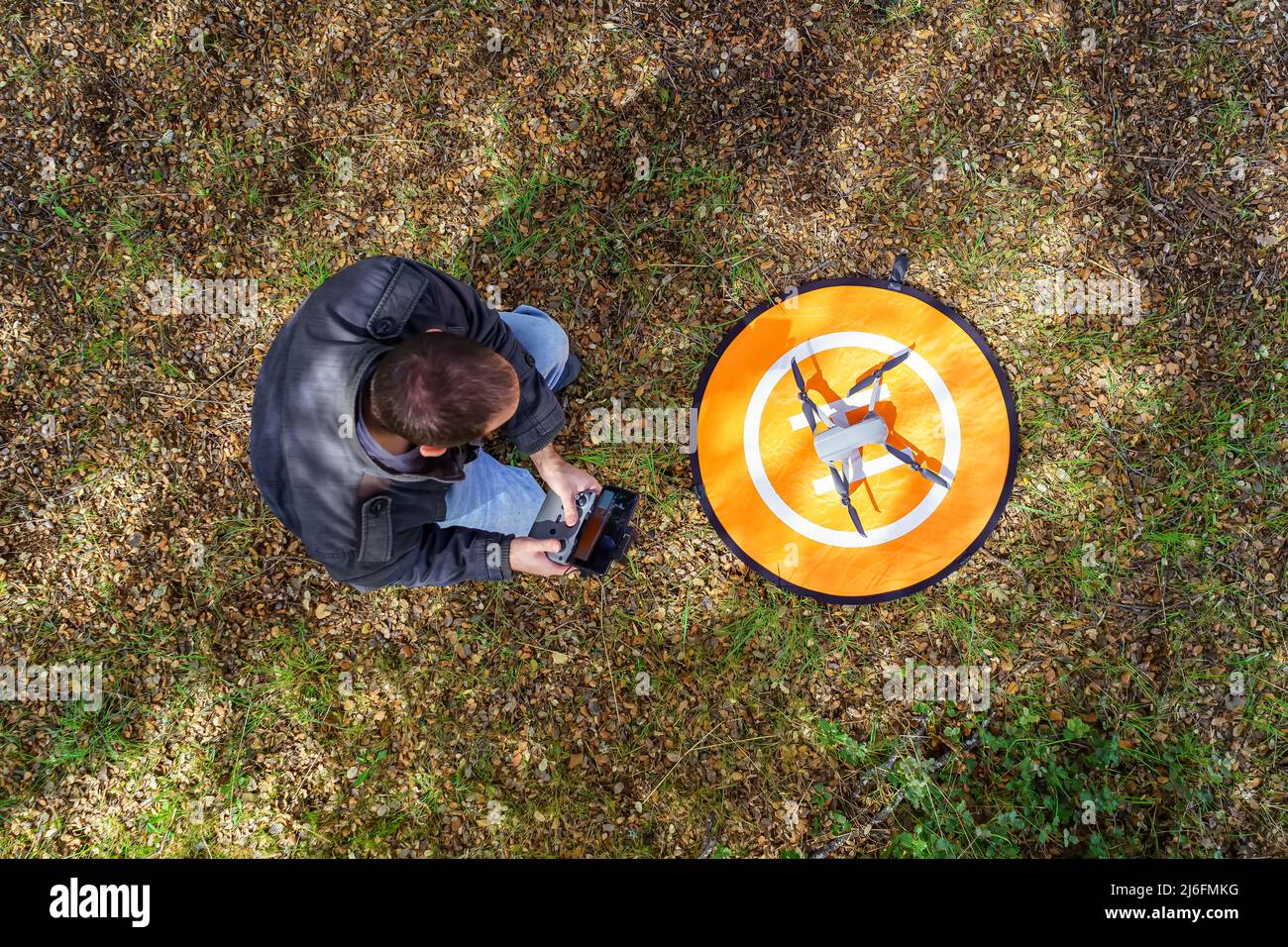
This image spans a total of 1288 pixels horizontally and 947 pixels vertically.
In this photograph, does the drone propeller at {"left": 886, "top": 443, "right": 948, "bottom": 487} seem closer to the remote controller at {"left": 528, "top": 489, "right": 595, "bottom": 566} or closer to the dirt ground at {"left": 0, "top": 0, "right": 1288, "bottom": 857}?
the dirt ground at {"left": 0, "top": 0, "right": 1288, "bottom": 857}

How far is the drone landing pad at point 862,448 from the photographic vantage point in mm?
4488

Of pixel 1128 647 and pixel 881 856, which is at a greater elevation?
pixel 1128 647

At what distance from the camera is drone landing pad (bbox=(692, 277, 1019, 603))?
4.49 m

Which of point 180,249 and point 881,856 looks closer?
point 881,856

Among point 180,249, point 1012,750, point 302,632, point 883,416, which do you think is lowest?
point 1012,750

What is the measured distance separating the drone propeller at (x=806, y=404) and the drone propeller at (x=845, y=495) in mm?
287

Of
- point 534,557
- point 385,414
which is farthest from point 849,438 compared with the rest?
point 385,414

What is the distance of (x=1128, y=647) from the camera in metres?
4.43

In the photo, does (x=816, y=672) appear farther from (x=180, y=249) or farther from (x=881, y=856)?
(x=180, y=249)

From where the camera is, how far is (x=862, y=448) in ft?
14.5

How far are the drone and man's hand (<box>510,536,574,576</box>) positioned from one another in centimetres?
169

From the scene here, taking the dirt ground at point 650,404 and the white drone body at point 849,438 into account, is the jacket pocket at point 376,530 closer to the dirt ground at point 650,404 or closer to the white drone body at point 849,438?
the dirt ground at point 650,404
